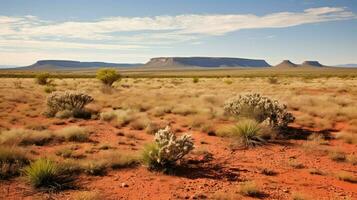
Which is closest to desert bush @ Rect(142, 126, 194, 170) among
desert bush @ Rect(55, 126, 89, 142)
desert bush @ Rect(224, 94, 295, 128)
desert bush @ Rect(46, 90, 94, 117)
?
desert bush @ Rect(55, 126, 89, 142)

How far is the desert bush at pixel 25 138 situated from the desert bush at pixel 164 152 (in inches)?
170

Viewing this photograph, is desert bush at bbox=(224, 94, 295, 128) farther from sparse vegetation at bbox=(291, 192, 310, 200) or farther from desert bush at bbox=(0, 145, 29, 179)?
desert bush at bbox=(0, 145, 29, 179)

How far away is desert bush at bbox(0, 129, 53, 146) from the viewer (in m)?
10.8

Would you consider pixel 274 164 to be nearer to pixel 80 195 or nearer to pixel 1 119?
pixel 80 195

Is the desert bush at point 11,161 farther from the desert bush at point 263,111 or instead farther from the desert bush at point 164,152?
the desert bush at point 263,111

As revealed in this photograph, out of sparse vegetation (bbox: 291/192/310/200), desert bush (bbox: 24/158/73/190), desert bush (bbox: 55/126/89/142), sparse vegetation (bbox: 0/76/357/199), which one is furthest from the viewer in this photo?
desert bush (bbox: 55/126/89/142)

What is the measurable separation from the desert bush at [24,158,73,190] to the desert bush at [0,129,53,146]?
11.6 ft

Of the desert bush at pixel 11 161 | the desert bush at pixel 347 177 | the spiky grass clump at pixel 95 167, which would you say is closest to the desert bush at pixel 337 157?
the desert bush at pixel 347 177

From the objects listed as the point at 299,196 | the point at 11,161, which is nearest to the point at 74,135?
the point at 11,161

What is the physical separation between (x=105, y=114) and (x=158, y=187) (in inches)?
377

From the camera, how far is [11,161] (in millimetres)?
8695

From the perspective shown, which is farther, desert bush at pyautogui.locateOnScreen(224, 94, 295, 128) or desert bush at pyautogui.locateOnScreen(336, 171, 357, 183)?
desert bush at pyautogui.locateOnScreen(224, 94, 295, 128)

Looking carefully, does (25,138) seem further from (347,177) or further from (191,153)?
(347,177)

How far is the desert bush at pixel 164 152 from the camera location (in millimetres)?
8648
